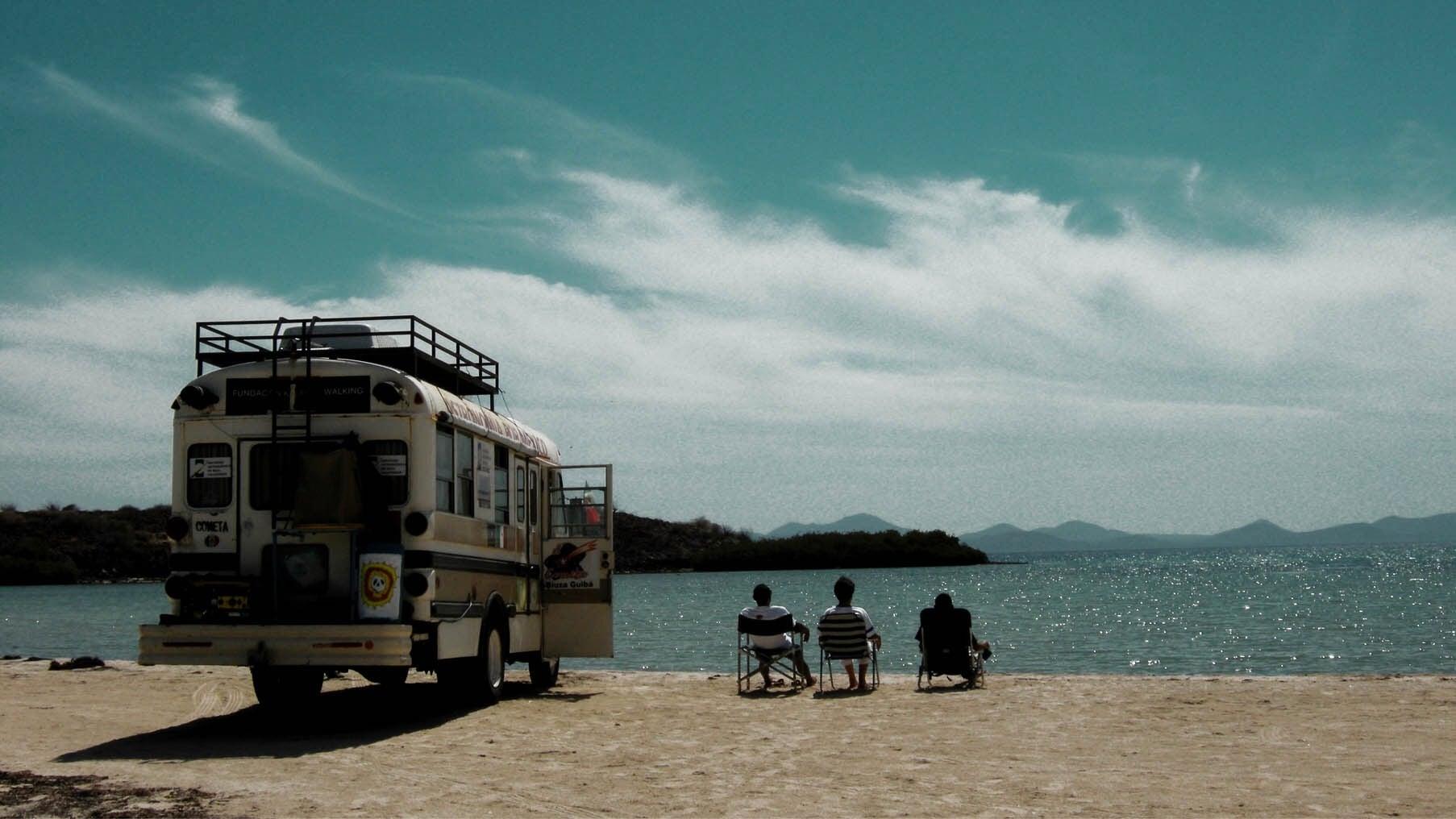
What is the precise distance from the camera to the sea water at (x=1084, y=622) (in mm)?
25156

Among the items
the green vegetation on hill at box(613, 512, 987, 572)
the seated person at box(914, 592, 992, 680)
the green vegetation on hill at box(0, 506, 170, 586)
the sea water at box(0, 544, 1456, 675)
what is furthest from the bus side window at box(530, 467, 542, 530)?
the green vegetation on hill at box(613, 512, 987, 572)

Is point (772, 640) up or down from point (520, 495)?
down

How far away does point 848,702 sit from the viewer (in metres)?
13.5

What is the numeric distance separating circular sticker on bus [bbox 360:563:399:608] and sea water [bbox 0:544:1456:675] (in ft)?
37.8

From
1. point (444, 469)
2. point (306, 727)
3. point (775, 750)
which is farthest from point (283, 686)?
point (775, 750)

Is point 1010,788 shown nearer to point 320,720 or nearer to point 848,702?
point 848,702

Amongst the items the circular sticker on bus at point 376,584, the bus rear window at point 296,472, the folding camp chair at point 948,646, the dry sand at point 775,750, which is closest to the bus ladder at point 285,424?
the bus rear window at point 296,472

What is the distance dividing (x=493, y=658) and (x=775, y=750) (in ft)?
13.1

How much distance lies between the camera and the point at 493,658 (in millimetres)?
13102

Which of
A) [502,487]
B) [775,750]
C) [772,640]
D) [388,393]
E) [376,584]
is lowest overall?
[775,750]

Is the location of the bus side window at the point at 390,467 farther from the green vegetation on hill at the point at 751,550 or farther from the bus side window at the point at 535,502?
the green vegetation on hill at the point at 751,550

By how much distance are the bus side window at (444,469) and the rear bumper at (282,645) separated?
123cm

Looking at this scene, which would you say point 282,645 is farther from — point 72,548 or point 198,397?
point 72,548

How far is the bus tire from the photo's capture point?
12.8 metres
